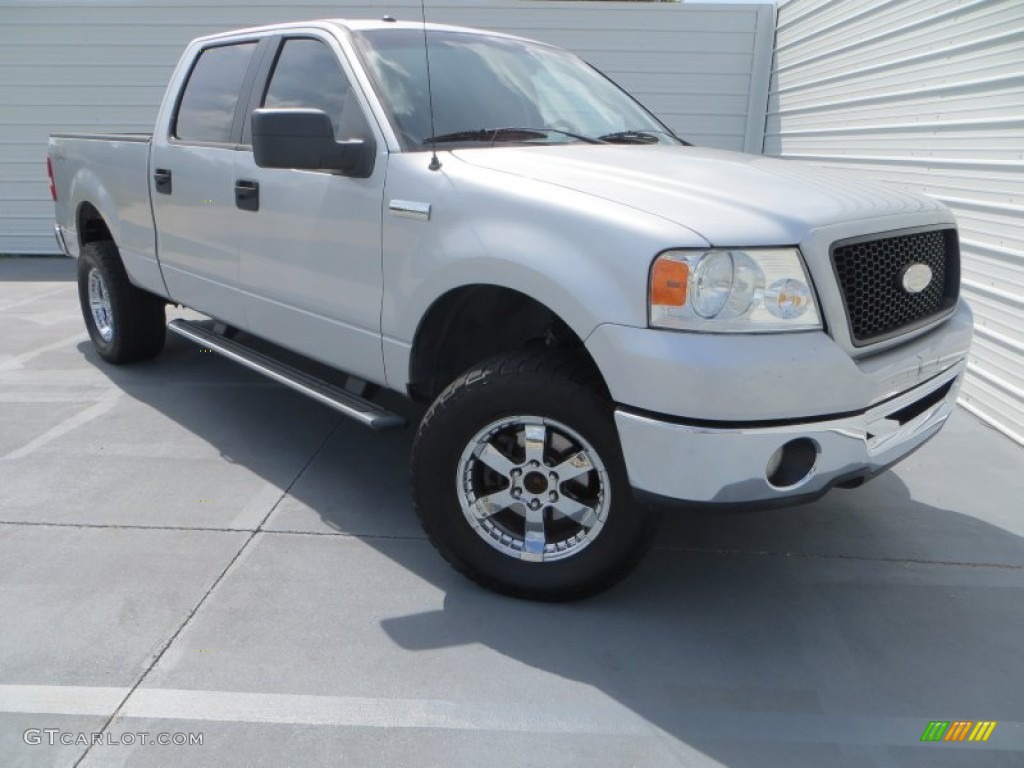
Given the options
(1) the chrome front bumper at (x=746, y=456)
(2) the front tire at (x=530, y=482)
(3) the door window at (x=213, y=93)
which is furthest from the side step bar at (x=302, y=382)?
(1) the chrome front bumper at (x=746, y=456)

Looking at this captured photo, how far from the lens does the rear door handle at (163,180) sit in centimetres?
464

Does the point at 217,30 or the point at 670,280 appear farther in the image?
the point at 217,30

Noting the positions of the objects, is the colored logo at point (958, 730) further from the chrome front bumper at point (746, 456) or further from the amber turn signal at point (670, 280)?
the amber turn signal at point (670, 280)

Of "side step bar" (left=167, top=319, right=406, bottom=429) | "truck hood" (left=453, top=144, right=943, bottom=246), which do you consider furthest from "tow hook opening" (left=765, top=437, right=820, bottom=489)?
"side step bar" (left=167, top=319, right=406, bottom=429)

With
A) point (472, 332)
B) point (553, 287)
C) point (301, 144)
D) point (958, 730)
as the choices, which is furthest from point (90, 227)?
point (958, 730)

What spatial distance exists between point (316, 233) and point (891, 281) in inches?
87.6

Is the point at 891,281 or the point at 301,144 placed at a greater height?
A: the point at 301,144

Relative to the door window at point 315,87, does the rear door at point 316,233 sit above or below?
below

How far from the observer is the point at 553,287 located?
2676 millimetres

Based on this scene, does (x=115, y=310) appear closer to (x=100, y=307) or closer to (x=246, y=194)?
(x=100, y=307)

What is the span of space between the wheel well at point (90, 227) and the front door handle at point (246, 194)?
232 centimetres

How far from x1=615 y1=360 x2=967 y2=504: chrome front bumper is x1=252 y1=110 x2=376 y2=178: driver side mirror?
1.50 meters
